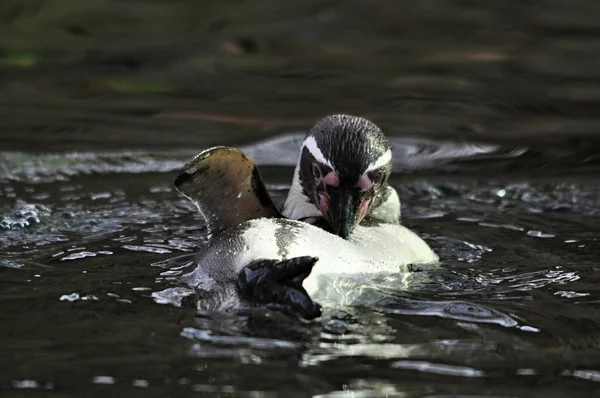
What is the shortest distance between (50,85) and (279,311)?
217 inches

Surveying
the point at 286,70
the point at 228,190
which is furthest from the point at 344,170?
the point at 286,70

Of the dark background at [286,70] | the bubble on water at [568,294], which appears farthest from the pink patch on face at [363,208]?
the dark background at [286,70]

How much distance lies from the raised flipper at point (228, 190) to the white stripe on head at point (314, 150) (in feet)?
0.94

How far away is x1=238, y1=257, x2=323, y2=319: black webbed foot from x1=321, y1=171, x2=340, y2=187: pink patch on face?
104 centimetres

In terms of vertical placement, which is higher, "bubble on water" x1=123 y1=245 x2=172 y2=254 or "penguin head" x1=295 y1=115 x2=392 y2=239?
"penguin head" x1=295 y1=115 x2=392 y2=239

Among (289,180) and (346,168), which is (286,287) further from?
(289,180)

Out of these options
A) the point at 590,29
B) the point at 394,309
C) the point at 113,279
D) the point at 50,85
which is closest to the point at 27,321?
the point at 113,279

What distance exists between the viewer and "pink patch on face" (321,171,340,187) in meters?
5.08

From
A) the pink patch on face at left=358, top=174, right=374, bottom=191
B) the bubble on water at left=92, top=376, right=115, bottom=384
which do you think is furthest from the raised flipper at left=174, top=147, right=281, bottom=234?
the bubble on water at left=92, top=376, right=115, bottom=384

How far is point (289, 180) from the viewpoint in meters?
7.57

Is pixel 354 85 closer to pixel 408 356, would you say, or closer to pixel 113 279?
pixel 113 279

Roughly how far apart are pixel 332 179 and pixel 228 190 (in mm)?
453

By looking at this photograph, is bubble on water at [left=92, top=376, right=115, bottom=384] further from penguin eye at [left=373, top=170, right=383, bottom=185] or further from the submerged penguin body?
penguin eye at [left=373, top=170, right=383, bottom=185]

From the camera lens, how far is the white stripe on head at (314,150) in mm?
5137
